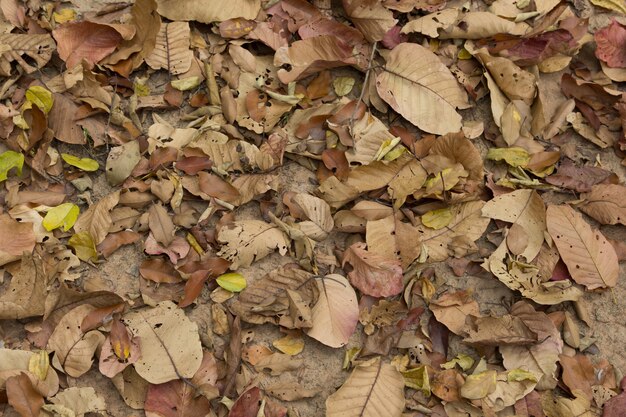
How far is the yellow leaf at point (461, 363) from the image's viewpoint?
2.07m

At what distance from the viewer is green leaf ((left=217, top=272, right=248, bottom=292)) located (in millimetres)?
2090

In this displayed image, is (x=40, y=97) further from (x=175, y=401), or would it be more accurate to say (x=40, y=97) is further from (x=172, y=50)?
(x=175, y=401)

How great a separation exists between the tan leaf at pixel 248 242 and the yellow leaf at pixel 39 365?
0.57 metres

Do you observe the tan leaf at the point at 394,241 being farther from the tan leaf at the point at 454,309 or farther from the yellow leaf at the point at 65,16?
the yellow leaf at the point at 65,16

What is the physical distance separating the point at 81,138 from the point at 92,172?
12 cm

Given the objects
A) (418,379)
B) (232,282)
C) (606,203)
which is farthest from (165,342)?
(606,203)

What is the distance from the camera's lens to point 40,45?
2336 mm

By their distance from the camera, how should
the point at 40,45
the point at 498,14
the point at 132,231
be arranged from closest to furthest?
the point at 132,231
the point at 40,45
the point at 498,14

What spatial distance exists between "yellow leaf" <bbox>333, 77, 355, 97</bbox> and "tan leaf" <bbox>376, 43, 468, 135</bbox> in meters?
0.10

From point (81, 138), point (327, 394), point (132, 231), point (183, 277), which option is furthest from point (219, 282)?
point (81, 138)

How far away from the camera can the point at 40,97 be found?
224cm

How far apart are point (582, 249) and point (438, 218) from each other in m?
0.47

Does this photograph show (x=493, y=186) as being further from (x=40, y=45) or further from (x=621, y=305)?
(x=40, y=45)

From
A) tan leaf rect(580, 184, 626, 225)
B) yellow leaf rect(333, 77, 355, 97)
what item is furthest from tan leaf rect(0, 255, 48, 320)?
tan leaf rect(580, 184, 626, 225)
